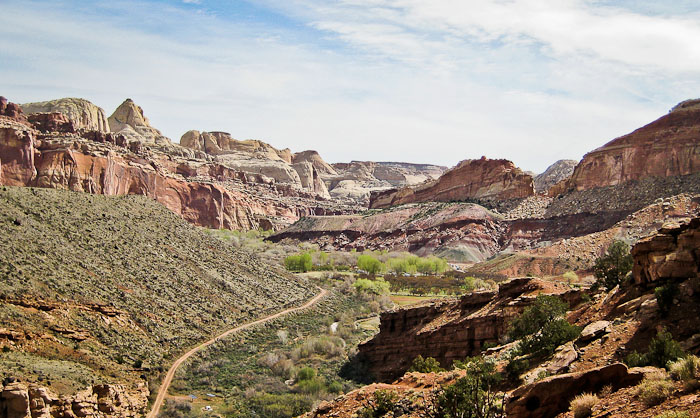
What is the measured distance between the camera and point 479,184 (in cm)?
14538

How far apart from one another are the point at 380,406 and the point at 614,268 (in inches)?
513

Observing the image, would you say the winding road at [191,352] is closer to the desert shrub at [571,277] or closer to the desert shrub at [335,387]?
the desert shrub at [335,387]

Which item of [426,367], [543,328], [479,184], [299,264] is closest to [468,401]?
[543,328]

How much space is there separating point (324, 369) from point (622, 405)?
30781 mm

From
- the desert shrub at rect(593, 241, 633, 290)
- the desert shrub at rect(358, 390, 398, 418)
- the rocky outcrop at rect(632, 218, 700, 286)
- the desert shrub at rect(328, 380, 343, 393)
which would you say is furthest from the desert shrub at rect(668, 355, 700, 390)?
the desert shrub at rect(328, 380, 343, 393)

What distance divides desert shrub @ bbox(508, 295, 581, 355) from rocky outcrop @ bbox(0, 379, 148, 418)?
1762 centimetres

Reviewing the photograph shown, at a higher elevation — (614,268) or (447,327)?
(614,268)

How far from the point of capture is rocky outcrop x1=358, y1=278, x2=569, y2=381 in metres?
31.3

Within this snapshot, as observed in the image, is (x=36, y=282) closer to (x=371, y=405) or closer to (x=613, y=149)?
(x=371, y=405)

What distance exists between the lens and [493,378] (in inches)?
777

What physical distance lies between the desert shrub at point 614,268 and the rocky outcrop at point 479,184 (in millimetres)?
108239

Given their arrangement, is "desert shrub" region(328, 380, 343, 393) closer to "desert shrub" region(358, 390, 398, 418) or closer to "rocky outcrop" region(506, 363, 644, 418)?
"desert shrub" region(358, 390, 398, 418)

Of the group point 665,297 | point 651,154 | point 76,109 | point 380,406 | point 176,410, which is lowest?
point 176,410

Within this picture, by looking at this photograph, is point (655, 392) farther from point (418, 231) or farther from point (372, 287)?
point (418, 231)
